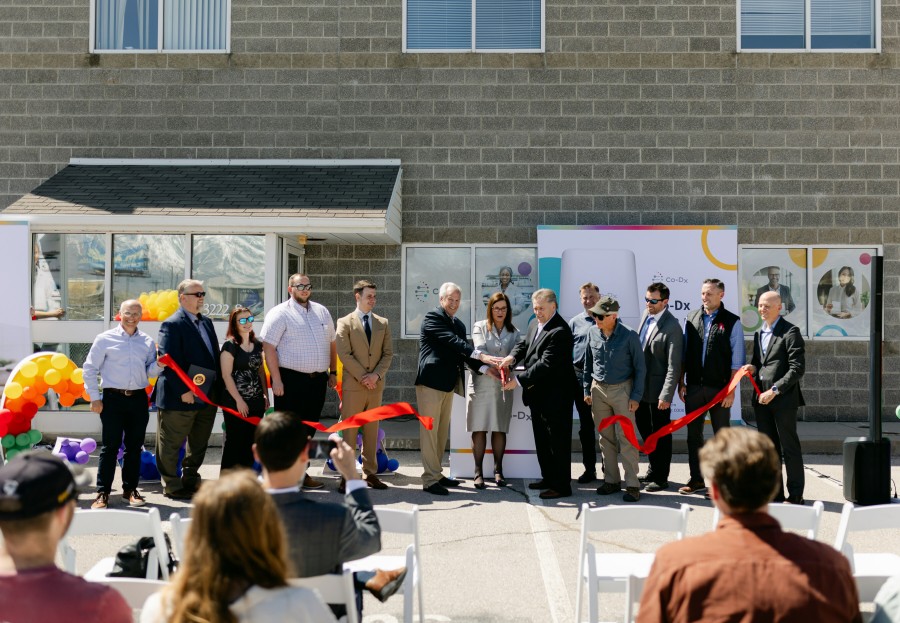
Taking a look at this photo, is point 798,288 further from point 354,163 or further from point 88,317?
point 88,317

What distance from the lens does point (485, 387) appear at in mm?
7988

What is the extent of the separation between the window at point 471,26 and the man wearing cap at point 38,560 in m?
10.1

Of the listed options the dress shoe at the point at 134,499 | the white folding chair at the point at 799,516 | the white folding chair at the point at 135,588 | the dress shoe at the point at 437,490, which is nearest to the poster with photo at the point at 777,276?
the dress shoe at the point at 437,490

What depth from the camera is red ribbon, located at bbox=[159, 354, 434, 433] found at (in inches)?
290

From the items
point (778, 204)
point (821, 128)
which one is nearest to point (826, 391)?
point (778, 204)

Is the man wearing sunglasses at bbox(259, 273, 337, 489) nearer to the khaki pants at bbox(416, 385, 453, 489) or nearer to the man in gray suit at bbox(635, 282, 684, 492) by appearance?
the khaki pants at bbox(416, 385, 453, 489)

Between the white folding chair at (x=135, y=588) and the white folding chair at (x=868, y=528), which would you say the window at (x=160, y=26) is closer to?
the white folding chair at (x=135, y=588)

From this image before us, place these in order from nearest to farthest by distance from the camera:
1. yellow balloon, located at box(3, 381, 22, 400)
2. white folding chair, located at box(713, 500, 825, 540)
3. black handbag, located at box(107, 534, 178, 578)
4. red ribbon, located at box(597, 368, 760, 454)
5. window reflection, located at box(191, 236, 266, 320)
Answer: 1. black handbag, located at box(107, 534, 178, 578)
2. white folding chair, located at box(713, 500, 825, 540)
3. red ribbon, located at box(597, 368, 760, 454)
4. yellow balloon, located at box(3, 381, 22, 400)
5. window reflection, located at box(191, 236, 266, 320)

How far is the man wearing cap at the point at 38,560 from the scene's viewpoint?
210 cm

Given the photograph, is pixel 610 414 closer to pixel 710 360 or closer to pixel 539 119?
pixel 710 360

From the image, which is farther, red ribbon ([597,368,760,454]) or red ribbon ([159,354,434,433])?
red ribbon ([597,368,760,454])

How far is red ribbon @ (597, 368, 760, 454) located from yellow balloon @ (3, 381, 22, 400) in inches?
219

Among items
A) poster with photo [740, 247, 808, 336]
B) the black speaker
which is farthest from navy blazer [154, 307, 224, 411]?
poster with photo [740, 247, 808, 336]

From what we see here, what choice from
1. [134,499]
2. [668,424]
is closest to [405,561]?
[134,499]
